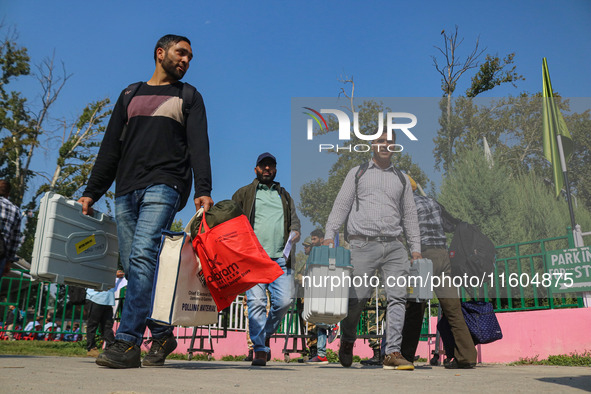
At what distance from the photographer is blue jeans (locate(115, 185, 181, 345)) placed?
3.59m

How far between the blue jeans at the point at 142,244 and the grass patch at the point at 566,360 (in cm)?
603

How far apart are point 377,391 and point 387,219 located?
9.84ft

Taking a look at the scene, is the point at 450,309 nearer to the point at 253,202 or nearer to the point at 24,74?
the point at 253,202

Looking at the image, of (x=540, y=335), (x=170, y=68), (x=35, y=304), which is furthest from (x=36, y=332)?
(x=540, y=335)

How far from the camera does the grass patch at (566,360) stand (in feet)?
24.2

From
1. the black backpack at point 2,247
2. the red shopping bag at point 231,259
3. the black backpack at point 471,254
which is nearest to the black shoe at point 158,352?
the red shopping bag at point 231,259

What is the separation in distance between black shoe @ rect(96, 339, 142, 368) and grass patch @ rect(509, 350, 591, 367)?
6.06 meters

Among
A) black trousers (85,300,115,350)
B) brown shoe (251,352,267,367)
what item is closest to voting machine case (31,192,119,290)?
brown shoe (251,352,267,367)

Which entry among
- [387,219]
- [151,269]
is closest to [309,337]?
[387,219]

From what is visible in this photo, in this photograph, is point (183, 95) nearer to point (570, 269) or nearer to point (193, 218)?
point (193, 218)

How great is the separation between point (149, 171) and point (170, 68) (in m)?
0.80

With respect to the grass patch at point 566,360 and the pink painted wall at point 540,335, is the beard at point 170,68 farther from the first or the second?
the grass patch at point 566,360

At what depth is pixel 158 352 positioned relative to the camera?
396 cm

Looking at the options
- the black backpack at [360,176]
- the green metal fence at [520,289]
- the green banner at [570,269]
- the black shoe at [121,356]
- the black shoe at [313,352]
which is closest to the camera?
the black shoe at [121,356]
